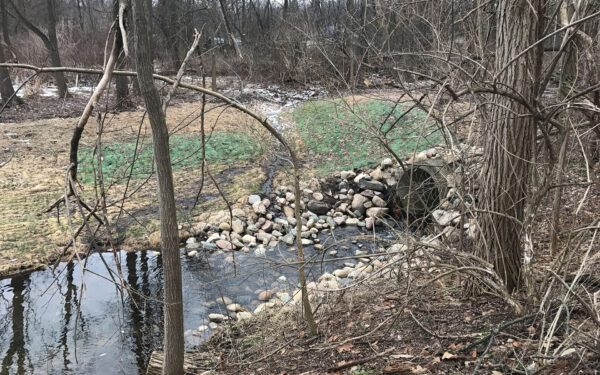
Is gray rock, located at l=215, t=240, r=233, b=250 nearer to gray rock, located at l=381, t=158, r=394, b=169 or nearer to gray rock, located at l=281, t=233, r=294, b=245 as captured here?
gray rock, located at l=281, t=233, r=294, b=245

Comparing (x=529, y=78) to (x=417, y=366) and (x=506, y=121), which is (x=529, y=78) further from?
(x=417, y=366)

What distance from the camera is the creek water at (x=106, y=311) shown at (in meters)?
4.79

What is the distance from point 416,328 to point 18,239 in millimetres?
6200

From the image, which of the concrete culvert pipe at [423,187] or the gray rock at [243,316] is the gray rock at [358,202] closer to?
the concrete culvert pipe at [423,187]

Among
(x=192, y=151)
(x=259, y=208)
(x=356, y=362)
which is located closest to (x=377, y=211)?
(x=259, y=208)

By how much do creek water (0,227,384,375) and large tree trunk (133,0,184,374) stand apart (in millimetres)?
635

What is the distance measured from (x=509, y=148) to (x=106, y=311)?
4.90 m

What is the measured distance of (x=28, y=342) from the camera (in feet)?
16.7

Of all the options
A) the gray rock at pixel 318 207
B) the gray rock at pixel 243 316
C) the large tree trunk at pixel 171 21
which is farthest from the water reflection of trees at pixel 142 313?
the large tree trunk at pixel 171 21

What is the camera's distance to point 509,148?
341 centimetres

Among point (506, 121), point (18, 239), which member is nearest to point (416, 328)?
point (506, 121)

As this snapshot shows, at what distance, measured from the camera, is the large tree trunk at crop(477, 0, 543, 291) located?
3.22 m

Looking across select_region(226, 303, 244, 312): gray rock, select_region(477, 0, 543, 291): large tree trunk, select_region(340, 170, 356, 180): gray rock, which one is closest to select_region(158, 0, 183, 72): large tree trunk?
select_region(340, 170, 356, 180): gray rock

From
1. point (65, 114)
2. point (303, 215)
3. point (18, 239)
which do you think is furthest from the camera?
point (65, 114)
